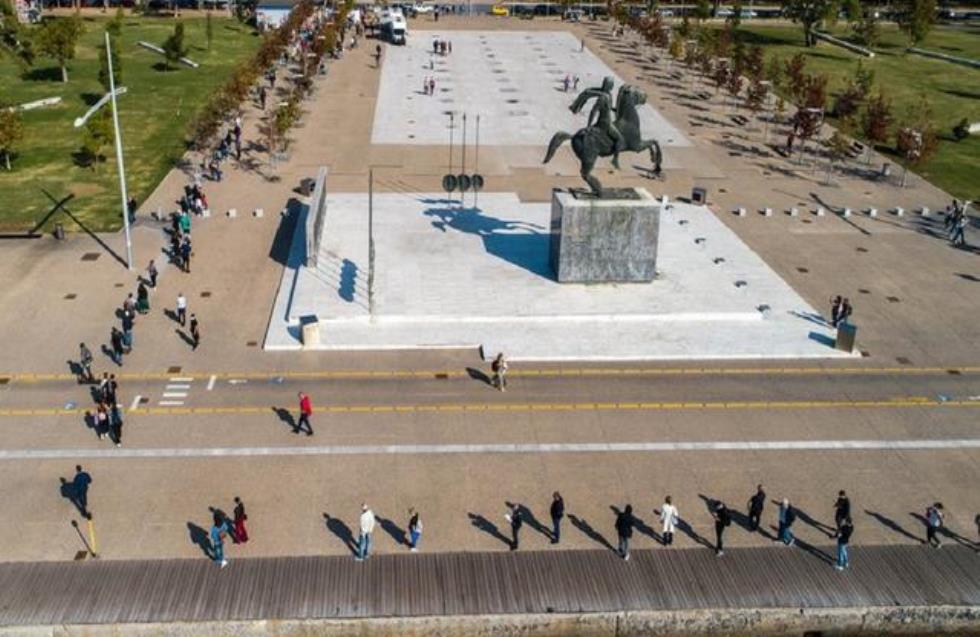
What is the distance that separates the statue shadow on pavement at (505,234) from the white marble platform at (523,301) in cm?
10

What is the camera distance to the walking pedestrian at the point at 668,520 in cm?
2558

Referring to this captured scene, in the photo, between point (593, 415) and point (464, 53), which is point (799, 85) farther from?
point (593, 415)

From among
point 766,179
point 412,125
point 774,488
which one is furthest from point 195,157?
point 774,488

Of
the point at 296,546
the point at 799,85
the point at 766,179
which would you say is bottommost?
the point at 296,546

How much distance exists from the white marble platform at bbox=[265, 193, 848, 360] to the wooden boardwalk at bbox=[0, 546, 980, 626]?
11.7 m

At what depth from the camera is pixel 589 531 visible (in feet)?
87.0

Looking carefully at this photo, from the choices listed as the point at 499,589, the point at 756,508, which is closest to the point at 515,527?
the point at 499,589

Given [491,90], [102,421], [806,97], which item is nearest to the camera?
[102,421]

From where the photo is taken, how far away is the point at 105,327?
3731 centimetres

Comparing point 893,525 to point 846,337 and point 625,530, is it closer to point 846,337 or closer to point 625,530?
point 625,530

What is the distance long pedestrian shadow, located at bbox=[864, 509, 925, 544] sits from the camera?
1045 inches

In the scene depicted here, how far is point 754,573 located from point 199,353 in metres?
20.8

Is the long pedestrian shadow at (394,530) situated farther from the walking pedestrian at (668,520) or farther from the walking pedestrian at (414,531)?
the walking pedestrian at (668,520)

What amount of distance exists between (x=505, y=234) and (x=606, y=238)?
745cm
